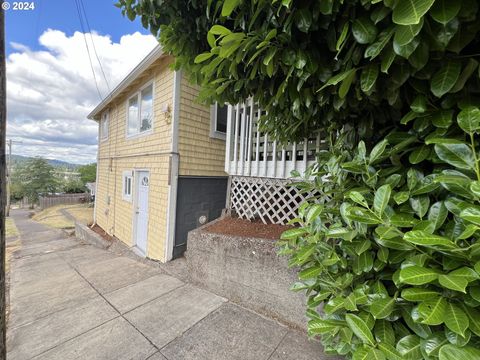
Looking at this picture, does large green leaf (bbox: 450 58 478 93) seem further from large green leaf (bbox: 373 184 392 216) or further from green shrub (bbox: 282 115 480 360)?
large green leaf (bbox: 373 184 392 216)

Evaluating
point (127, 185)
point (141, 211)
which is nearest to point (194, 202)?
point (141, 211)

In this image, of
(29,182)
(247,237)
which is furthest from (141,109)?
(29,182)

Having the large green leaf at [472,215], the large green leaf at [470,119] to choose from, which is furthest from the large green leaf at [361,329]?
the large green leaf at [470,119]

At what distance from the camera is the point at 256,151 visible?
3.68m

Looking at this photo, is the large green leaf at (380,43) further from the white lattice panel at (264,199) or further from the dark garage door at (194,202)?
the dark garage door at (194,202)

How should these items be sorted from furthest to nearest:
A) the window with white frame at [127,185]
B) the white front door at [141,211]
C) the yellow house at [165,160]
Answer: the window with white frame at [127,185] → the white front door at [141,211] → the yellow house at [165,160]

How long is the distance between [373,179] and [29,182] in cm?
3857

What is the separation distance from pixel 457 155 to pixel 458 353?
76 centimetres

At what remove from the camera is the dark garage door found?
4.71 meters

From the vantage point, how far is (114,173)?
24.4 ft

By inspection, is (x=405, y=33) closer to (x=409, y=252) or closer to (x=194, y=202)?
(x=409, y=252)

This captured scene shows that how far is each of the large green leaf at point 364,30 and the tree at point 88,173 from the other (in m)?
39.4

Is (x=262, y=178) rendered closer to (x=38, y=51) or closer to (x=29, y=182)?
(x=38, y=51)

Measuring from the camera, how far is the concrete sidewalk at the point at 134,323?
224cm
